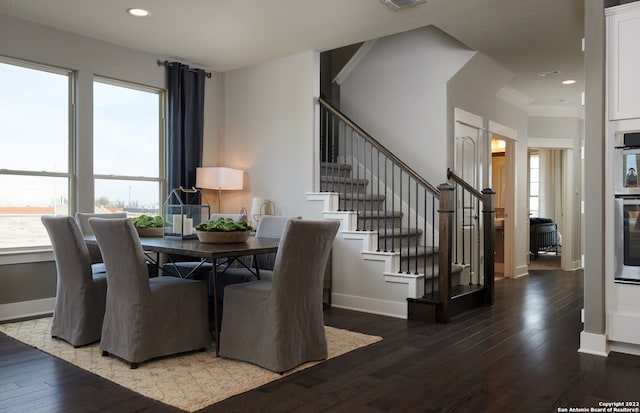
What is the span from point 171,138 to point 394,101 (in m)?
2.54

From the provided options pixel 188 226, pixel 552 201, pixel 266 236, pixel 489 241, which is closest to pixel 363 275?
pixel 266 236

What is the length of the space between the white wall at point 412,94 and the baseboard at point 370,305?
159 centimetres

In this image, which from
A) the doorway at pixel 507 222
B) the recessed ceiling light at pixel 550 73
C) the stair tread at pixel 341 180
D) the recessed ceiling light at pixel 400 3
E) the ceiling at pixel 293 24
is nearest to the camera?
the recessed ceiling light at pixel 400 3

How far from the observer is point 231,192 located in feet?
20.2

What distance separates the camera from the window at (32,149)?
450 cm

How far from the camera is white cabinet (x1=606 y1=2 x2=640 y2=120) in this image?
11.0 feet

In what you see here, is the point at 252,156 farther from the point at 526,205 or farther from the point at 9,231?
the point at 526,205

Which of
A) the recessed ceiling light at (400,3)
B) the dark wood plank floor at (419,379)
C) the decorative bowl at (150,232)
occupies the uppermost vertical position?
the recessed ceiling light at (400,3)

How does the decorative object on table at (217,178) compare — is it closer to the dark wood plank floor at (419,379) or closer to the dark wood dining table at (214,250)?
the dark wood dining table at (214,250)

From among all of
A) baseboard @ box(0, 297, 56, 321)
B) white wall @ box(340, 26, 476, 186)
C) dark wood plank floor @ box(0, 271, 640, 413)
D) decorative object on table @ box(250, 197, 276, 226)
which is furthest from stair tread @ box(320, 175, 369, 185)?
baseboard @ box(0, 297, 56, 321)

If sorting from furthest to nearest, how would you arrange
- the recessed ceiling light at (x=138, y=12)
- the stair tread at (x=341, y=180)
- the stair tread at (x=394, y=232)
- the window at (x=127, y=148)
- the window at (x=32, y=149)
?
the stair tread at (x=341, y=180) < the window at (x=127, y=148) < the stair tread at (x=394, y=232) < the window at (x=32, y=149) < the recessed ceiling light at (x=138, y=12)

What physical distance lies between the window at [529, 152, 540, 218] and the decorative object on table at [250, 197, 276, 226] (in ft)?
23.7

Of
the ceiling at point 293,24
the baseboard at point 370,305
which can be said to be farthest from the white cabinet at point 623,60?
the baseboard at point 370,305

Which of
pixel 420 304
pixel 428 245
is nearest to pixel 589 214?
pixel 420 304
